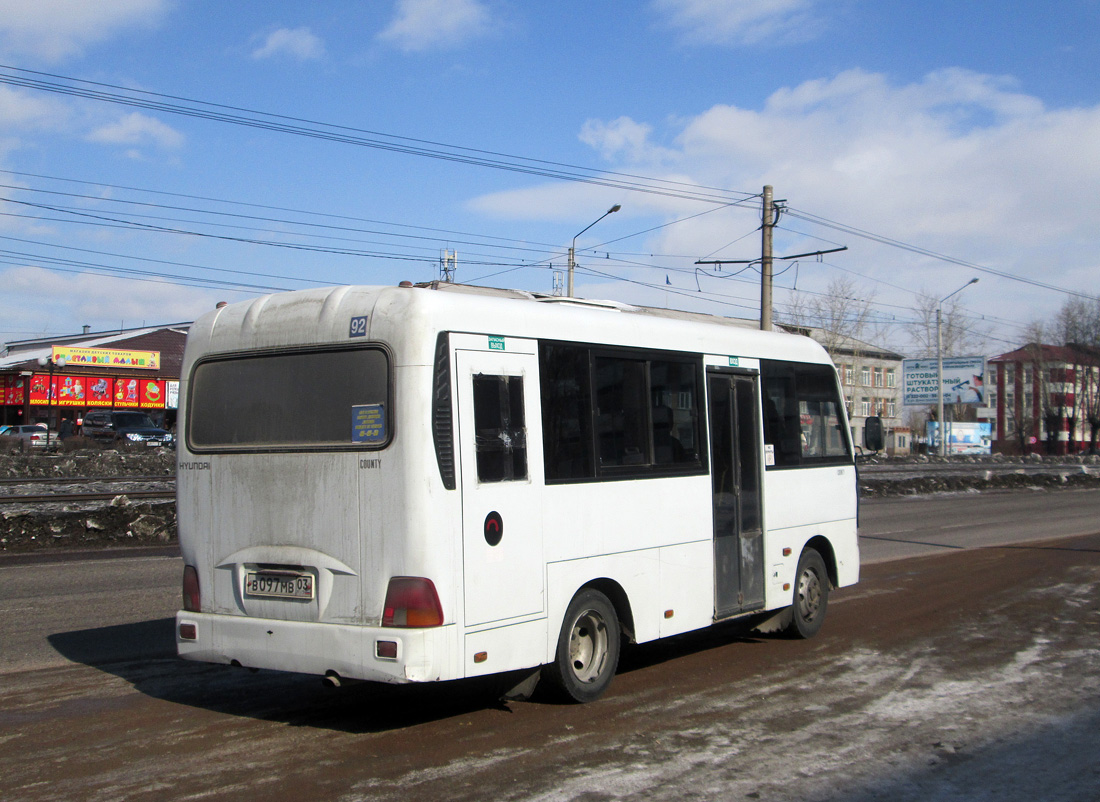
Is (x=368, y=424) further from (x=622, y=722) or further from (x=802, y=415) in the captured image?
(x=802, y=415)

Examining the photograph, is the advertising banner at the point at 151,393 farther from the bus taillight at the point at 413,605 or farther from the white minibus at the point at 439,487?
the bus taillight at the point at 413,605

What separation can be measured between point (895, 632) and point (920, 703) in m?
2.83

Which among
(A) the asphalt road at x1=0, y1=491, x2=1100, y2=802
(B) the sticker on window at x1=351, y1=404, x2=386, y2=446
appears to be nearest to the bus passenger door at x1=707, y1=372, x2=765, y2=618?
(A) the asphalt road at x1=0, y1=491, x2=1100, y2=802

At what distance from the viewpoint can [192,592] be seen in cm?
652

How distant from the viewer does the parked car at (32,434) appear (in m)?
44.0

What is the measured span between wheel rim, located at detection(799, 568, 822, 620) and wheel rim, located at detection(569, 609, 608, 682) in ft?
10.0

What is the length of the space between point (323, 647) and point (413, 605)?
0.63m

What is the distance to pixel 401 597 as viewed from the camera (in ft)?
18.5

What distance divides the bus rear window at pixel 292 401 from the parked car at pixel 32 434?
40.1 meters

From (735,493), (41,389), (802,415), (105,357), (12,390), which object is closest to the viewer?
(735,493)

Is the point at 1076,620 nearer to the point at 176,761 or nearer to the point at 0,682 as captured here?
the point at 176,761

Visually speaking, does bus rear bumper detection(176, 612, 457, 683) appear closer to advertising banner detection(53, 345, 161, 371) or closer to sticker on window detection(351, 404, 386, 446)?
sticker on window detection(351, 404, 386, 446)

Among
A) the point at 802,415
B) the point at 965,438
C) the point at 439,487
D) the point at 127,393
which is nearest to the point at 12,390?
the point at 127,393

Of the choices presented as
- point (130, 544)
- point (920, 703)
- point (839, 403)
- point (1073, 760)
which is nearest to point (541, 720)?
point (920, 703)
